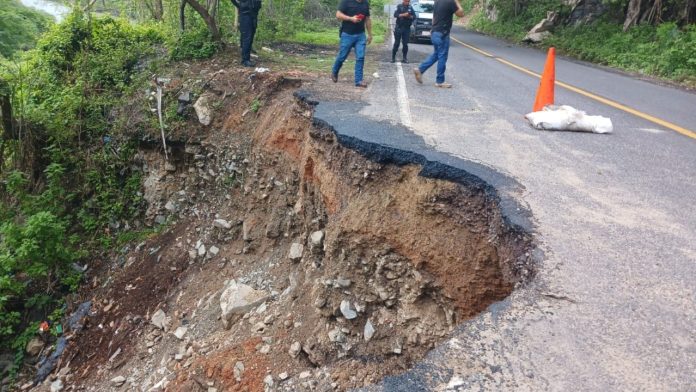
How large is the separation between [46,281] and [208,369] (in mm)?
4347

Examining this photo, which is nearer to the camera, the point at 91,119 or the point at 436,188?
the point at 436,188

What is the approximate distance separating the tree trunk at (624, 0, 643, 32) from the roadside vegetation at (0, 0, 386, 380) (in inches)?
483

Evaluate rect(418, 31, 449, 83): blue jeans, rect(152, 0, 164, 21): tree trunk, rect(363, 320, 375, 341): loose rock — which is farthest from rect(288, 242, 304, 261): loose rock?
rect(152, 0, 164, 21): tree trunk

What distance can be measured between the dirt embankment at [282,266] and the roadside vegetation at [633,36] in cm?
990

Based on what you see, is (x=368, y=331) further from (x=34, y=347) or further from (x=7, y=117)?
(x=7, y=117)

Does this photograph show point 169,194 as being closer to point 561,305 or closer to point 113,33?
point 113,33

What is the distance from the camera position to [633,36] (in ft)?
51.2

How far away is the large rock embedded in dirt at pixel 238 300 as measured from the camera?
509cm

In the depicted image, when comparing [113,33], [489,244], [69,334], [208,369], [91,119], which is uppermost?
[113,33]

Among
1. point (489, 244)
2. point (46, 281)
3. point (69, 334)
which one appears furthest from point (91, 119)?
point (489, 244)

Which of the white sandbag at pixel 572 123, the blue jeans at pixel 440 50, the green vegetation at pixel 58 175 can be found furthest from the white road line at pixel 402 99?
the green vegetation at pixel 58 175

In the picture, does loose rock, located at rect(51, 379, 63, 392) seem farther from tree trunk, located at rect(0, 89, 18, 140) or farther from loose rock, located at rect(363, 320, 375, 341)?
tree trunk, located at rect(0, 89, 18, 140)

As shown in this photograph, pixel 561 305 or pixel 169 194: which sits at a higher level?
pixel 561 305

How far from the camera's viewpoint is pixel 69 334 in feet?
21.1
